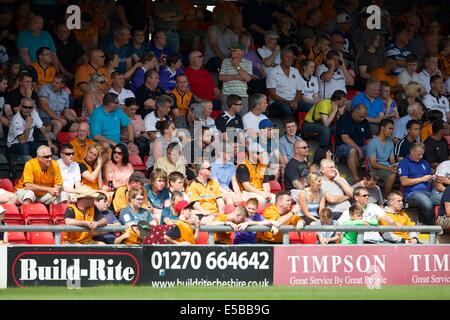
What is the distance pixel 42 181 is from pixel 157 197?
1.59m

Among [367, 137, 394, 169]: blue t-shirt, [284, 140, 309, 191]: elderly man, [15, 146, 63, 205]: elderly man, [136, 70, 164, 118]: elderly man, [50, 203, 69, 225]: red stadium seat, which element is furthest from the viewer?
[367, 137, 394, 169]: blue t-shirt

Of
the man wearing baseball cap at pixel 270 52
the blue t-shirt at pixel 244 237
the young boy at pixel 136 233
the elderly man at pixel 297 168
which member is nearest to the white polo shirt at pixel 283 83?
the man wearing baseball cap at pixel 270 52

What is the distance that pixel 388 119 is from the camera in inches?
804

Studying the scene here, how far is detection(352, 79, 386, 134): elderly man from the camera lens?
69.7 ft

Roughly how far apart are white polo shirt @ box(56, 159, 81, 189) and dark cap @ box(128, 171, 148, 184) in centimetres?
82

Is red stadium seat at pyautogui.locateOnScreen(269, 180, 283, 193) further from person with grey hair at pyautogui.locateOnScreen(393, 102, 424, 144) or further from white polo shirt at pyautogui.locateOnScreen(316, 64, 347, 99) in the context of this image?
person with grey hair at pyautogui.locateOnScreen(393, 102, 424, 144)

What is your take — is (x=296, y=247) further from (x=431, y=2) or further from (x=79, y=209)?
(x=431, y=2)

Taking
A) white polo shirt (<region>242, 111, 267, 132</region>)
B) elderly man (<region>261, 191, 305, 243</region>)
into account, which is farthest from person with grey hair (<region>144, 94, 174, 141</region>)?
elderly man (<region>261, 191, 305, 243</region>)

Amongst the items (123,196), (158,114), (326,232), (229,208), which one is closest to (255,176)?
(229,208)

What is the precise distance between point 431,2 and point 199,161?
7253mm

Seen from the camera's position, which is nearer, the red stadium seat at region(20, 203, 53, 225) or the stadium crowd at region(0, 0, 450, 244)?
the red stadium seat at region(20, 203, 53, 225)

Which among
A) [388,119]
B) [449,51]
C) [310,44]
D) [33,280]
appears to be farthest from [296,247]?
[449,51]

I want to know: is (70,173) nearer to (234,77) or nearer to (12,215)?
(12,215)

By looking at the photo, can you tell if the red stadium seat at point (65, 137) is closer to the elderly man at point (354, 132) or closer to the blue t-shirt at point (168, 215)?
the blue t-shirt at point (168, 215)
